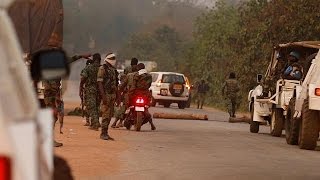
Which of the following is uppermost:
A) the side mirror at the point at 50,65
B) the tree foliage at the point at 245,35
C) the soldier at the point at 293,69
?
the tree foliage at the point at 245,35

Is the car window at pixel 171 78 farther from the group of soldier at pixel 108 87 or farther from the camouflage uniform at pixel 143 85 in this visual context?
the camouflage uniform at pixel 143 85

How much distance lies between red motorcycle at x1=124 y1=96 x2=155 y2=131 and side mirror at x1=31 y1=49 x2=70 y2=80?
1449cm

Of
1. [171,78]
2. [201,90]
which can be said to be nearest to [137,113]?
[171,78]

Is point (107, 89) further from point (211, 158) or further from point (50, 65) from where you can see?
point (50, 65)

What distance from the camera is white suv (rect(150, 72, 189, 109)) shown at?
3719 centimetres

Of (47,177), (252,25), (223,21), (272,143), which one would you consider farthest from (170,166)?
(223,21)

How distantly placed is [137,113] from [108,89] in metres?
2.93

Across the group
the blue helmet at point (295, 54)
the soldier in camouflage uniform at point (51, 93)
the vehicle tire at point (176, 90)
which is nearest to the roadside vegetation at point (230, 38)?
the vehicle tire at point (176, 90)

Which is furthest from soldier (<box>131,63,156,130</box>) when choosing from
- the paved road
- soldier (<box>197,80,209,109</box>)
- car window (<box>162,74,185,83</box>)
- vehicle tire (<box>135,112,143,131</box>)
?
soldier (<box>197,80,209,109</box>)

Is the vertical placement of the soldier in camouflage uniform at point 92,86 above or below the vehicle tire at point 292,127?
above

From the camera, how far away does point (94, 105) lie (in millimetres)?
18125

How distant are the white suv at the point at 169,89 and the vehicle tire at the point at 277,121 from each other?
17.3 m

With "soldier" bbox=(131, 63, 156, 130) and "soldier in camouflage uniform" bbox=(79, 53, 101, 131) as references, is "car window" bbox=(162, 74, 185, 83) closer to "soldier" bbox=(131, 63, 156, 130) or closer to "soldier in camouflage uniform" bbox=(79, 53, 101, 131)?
"soldier" bbox=(131, 63, 156, 130)

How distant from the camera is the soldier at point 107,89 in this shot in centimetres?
1570
